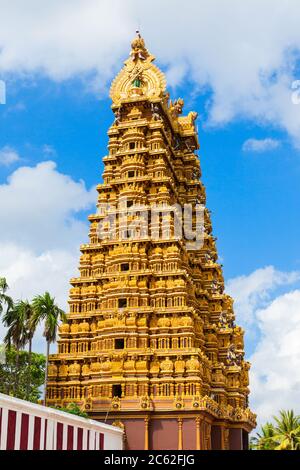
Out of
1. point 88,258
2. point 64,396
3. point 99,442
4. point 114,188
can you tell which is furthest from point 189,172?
point 99,442

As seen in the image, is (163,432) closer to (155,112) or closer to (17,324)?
(17,324)

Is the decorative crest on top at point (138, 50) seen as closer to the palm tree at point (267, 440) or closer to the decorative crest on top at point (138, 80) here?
the decorative crest on top at point (138, 80)

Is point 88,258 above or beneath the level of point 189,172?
beneath

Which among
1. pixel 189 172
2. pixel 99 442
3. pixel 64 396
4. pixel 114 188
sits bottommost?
pixel 99 442

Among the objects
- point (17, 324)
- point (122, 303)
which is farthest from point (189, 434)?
point (17, 324)

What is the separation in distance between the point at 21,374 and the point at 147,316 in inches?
963

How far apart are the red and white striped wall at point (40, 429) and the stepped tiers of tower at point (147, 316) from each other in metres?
15.0

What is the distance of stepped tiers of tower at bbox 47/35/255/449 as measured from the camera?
6275 centimetres

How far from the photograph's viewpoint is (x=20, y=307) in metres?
68.0

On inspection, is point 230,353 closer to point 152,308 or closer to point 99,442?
point 152,308

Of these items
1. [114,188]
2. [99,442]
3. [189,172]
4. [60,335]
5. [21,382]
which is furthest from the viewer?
[189,172]

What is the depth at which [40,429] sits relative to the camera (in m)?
39.5

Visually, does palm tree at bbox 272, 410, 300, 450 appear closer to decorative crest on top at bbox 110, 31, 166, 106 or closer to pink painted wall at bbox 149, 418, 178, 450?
pink painted wall at bbox 149, 418, 178, 450

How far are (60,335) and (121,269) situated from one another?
31.4ft
